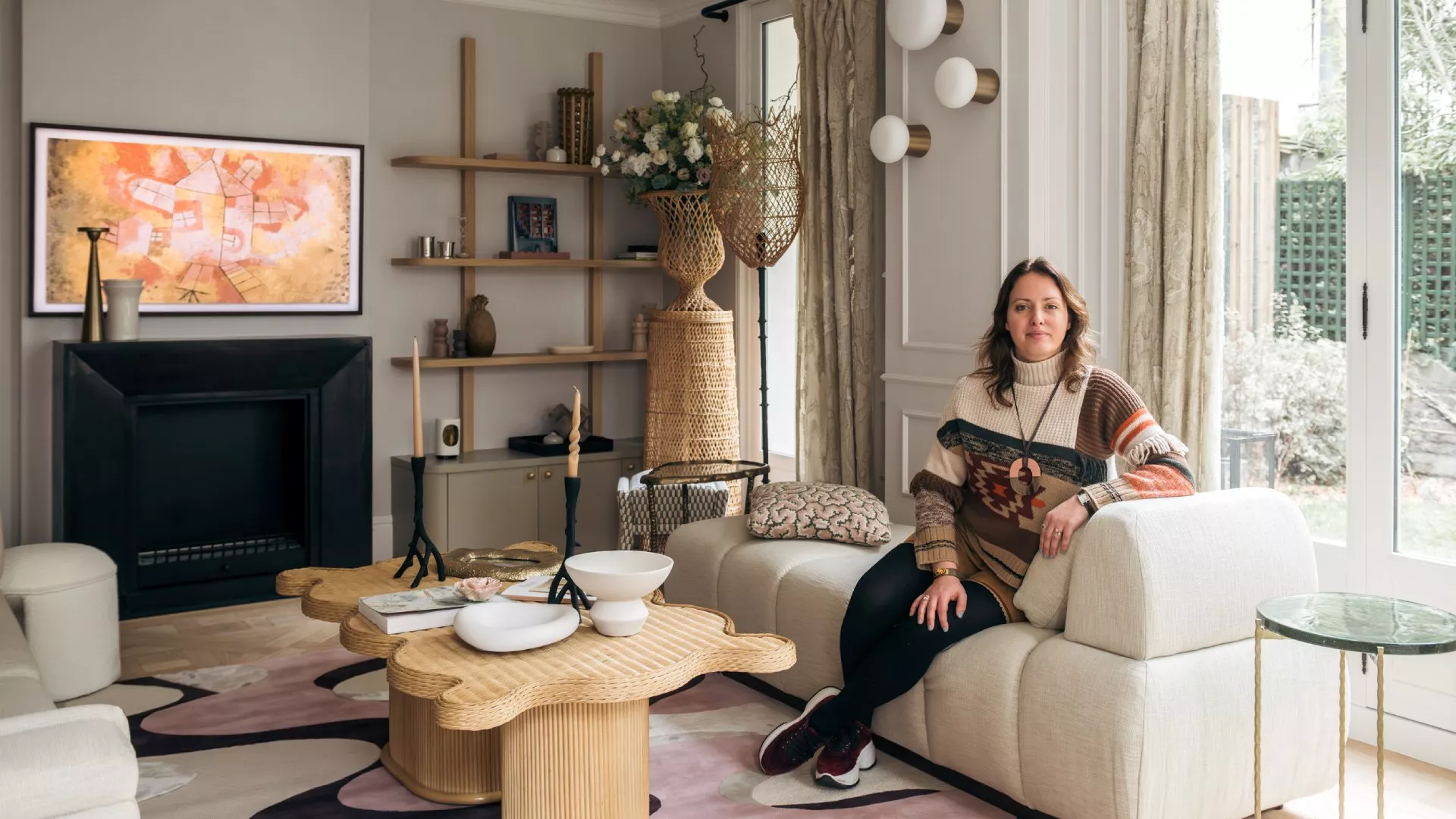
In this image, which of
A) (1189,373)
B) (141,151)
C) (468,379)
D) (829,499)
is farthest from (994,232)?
(141,151)

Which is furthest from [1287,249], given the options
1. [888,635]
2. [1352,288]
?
[888,635]

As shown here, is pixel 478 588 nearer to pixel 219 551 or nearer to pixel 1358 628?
pixel 1358 628

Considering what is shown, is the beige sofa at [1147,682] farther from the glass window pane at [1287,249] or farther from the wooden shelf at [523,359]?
the wooden shelf at [523,359]

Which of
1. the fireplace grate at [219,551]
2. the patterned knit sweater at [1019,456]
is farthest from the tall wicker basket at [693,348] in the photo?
the patterned knit sweater at [1019,456]

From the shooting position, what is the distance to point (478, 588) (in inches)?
110

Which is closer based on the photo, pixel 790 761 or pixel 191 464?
pixel 790 761

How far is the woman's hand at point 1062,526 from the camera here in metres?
2.69

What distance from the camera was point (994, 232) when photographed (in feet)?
12.7

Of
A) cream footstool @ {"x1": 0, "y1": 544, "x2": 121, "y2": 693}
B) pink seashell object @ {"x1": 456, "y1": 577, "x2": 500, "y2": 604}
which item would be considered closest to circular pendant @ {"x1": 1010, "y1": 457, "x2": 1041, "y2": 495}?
pink seashell object @ {"x1": 456, "y1": 577, "x2": 500, "y2": 604}

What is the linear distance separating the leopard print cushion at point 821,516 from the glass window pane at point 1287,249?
1.06 m

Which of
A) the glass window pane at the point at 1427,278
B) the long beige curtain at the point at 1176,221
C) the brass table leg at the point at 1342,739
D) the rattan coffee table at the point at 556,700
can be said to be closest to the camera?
the brass table leg at the point at 1342,739

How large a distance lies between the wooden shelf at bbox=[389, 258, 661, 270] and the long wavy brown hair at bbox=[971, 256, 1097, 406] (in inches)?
113

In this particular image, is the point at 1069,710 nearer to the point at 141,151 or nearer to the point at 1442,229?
the point at 1442,229

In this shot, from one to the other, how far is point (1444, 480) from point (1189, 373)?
2.28ft
